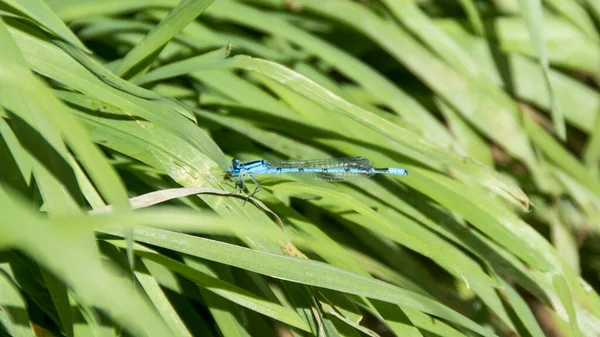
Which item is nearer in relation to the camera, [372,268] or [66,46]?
[66,46]

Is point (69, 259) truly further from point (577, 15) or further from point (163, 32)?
point (577, 15)

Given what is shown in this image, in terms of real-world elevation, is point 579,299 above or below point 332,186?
below

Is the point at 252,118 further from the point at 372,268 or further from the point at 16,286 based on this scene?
the point at 16,286

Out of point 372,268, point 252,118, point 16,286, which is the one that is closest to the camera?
point 16,286

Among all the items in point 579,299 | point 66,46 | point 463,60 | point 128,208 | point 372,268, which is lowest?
point 128,208

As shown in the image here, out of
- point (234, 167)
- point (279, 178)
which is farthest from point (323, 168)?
point (234, 167)

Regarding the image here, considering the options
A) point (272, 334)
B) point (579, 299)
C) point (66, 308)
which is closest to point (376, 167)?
point (272, 334)

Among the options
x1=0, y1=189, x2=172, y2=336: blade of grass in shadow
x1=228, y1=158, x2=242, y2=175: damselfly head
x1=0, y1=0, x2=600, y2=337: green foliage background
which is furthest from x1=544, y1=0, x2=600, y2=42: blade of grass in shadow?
x1=0, y1=189, x2=172, y2=336: blade of grass in shadow

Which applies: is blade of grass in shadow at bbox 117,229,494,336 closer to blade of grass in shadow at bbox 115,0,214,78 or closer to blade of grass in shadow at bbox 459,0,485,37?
blade of grass in shadow at bbox 115,0,214,78
